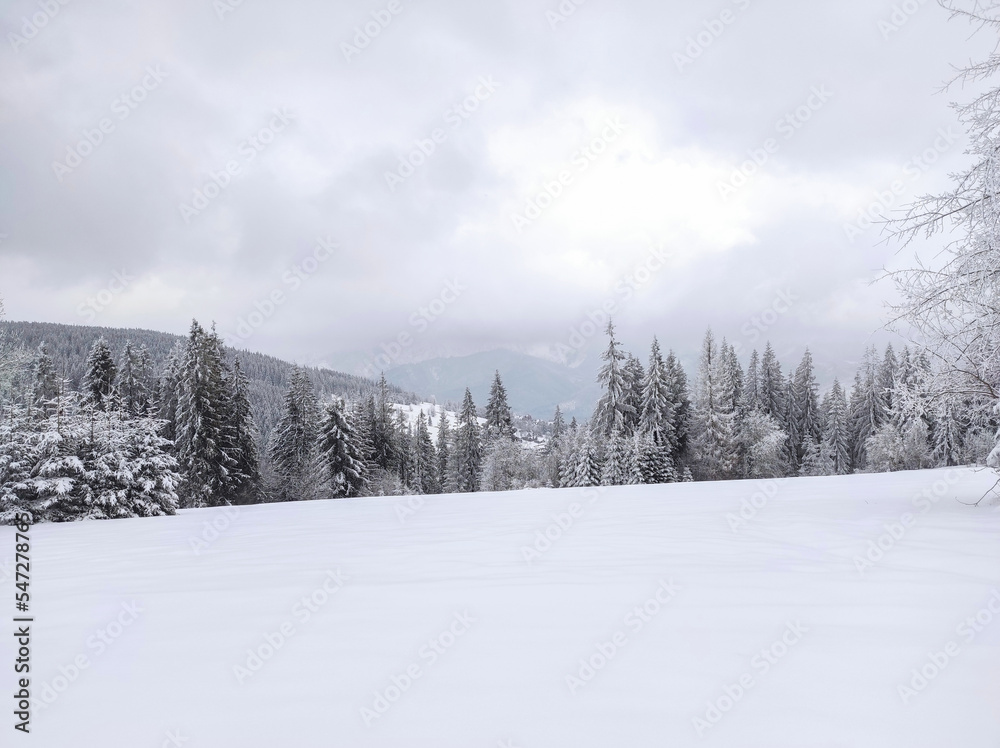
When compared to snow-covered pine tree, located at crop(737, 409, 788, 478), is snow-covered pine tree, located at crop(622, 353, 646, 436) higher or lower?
higher

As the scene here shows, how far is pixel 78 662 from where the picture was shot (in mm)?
2777

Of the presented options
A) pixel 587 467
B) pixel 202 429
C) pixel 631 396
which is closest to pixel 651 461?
pixel 587 467

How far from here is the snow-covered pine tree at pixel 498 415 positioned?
→ 148ft

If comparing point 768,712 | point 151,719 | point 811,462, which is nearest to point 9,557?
point 151,719

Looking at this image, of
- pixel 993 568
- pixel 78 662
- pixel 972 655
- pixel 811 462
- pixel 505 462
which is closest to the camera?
pixel 972 655

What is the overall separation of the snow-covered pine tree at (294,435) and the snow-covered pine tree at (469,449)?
13.7 metres

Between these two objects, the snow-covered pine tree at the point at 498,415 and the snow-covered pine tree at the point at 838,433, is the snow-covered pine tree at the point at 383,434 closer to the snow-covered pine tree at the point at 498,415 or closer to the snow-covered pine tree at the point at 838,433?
the snow-covered pine tree at the point at 498,415

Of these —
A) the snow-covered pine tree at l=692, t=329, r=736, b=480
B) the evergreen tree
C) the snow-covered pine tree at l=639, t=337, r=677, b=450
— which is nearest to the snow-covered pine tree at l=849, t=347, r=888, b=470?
the snow-covered pine tree at l=692, t=329, r=736, b=480

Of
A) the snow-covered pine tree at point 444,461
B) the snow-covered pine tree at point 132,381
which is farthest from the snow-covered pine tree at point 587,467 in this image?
the snow-covered pine tree at point 132,381

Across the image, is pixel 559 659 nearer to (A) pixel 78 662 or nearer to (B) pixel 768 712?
(B) pixel 768 712

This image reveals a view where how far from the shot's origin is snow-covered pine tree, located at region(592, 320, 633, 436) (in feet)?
109

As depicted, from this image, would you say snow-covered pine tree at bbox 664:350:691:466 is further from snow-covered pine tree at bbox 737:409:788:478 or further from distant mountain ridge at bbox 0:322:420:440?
distant mountain ridge at bbox 0:322:420:440

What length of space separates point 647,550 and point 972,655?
2538 millimetres

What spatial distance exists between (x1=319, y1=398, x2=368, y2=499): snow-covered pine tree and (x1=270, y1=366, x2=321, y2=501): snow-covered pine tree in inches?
310
